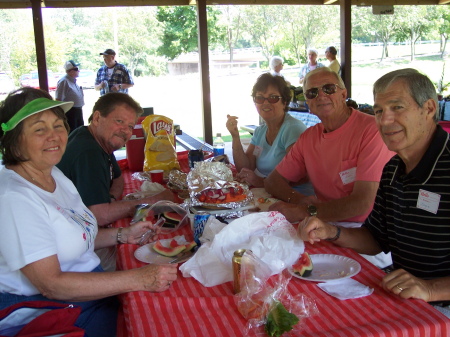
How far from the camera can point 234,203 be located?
6.45 feet

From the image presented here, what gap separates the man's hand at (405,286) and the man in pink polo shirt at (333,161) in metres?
0.73

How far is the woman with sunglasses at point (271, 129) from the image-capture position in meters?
3.03

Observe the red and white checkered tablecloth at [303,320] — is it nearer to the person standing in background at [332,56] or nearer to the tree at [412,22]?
the person standing in background at [332,56]

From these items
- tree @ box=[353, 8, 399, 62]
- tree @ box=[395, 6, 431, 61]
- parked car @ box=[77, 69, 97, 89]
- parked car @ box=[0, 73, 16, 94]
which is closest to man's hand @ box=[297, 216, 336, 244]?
parked car @ box=[0, 73, 16, 94]

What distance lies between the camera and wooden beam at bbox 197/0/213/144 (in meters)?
7.77

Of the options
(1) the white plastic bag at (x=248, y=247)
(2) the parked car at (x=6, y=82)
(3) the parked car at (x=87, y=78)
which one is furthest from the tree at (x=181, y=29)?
(1) the white plastic bag at (x=248, y=247)

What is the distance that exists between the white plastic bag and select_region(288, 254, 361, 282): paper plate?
81 millimetres

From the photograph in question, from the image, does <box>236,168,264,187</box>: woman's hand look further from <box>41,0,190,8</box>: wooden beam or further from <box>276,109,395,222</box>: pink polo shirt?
<box>41,0,190,8</box>: wooden beam

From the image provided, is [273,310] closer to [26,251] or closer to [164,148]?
[26,251]

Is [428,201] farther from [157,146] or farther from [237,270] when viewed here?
[157,146]

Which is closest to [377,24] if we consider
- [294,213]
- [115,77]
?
[115,77]

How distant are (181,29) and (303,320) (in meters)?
14.2

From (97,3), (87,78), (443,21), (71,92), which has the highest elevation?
(443,21)

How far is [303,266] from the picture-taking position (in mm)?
1489
